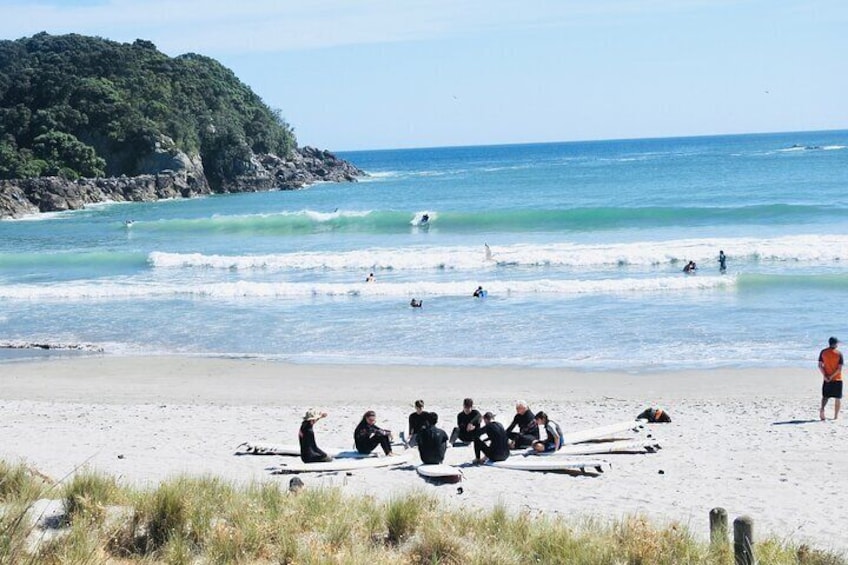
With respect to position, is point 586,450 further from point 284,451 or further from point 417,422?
point 284,451

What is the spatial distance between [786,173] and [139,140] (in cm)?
5077

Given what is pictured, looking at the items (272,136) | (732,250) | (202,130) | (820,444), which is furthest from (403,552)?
(272,136)

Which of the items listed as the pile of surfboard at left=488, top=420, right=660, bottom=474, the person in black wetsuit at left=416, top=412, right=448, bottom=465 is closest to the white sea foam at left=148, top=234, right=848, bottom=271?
the pile of surfboard at left=488, top=420, right=660, bottom=474

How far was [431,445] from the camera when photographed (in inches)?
415

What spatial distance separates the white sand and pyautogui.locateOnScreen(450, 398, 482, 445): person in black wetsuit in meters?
0.20

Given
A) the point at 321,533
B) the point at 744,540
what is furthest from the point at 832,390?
the point at 321,533

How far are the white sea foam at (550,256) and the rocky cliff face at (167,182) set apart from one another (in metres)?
30.4

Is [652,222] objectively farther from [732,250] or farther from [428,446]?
[428,446]

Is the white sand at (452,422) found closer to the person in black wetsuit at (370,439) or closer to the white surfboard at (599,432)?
the white surfboard at (599,432)

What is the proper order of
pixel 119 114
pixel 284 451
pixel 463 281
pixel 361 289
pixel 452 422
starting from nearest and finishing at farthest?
pixel 284 451
pixel 452 422
pixel 361 289
pixel 463 281
pixel 119 114

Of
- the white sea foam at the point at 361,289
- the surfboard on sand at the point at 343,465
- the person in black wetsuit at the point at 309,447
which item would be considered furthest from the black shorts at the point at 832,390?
the white sea foam at the point at 361,289

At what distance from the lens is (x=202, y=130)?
86250 millimetres

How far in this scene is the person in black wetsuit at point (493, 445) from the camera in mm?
10812

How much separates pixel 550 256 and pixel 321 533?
1024 inches
